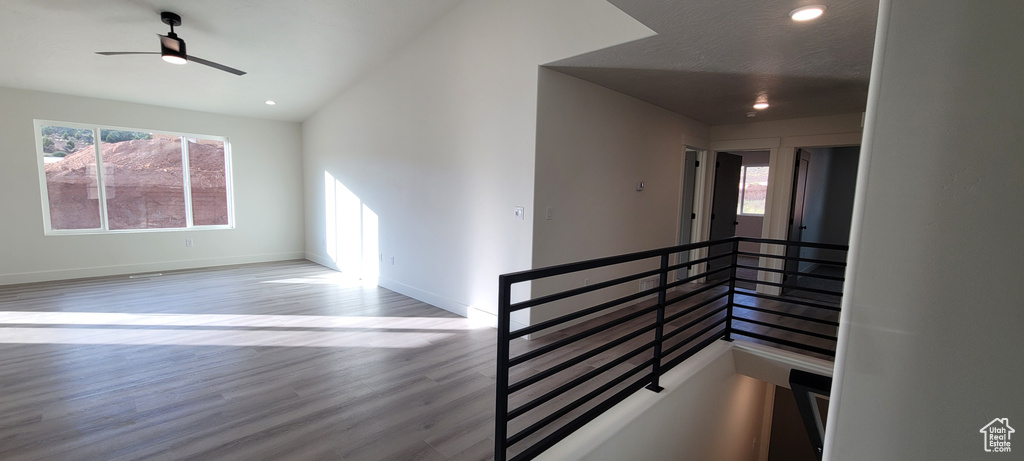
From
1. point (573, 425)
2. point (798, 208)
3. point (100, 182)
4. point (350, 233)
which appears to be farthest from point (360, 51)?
point (798, 208)

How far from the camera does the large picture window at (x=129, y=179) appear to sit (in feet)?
18.0

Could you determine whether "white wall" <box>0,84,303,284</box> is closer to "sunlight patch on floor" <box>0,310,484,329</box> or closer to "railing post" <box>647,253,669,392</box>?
"sunlight patch on floor" <box>0,310,484,329</box>

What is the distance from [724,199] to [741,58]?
3552 mm

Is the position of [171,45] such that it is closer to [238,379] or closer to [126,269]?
[238,379]

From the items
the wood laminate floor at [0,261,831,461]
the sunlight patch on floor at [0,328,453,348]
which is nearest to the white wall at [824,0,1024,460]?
the wood laminate floor at [0,261,831,461]

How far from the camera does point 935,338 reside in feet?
2.72

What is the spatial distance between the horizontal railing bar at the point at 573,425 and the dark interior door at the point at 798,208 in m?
3.95

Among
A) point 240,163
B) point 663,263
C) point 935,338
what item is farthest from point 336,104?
point 935,338

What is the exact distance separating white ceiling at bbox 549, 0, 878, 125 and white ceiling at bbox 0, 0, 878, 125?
0.01 metres

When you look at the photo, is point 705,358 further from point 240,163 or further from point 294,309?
point 240,163

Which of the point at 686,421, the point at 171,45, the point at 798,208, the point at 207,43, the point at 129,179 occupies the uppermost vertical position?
the point at 207,43

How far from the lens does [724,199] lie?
19.9 feet

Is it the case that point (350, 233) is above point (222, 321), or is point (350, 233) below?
above

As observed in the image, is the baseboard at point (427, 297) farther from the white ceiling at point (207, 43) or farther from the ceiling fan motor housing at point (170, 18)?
the ceiling fan motor housing at point (170, 18)
